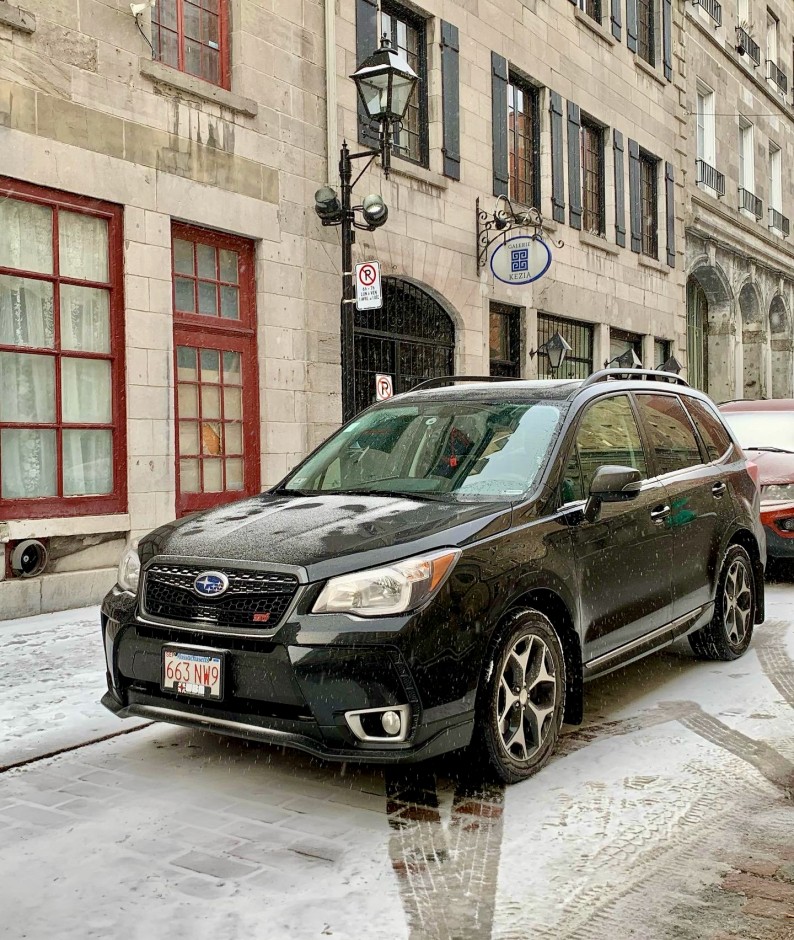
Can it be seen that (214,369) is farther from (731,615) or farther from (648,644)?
(648,644)

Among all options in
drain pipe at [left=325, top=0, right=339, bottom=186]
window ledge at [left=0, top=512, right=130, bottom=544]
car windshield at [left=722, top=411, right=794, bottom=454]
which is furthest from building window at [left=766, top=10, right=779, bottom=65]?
window ledge at [left=0, top=512, right=130, bottom=544]

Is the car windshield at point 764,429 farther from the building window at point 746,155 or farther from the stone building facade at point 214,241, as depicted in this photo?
the building window at point 746,155

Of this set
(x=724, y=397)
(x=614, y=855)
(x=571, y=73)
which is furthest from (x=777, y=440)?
(x=724, y=397)

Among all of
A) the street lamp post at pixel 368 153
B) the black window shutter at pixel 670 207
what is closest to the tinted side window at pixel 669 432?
the street lamp post at pixel 368 153

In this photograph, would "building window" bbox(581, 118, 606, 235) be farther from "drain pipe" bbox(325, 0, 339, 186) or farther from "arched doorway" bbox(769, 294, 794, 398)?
"arched doorway" bbox(769, 294, 794, 398)

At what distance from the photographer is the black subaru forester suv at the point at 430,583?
392cm

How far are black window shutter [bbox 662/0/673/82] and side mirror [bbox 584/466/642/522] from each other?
63.8ft

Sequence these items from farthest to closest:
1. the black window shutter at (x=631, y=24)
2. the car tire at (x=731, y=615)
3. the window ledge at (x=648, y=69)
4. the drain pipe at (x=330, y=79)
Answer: the window ledge at (x=648, y=69) < the black window shutter at (x=631, y=24) < the drain pipe at (x=330, y=79) < the car tire at (x=731, y=615)

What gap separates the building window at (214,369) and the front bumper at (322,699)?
6614 mm

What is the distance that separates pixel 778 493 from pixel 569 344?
8739 mm

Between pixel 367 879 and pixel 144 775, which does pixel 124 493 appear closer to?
pixel 144 775

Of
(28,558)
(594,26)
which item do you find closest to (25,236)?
(28,558)

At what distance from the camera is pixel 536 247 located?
14.4 metres

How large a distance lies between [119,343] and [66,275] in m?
0.78
